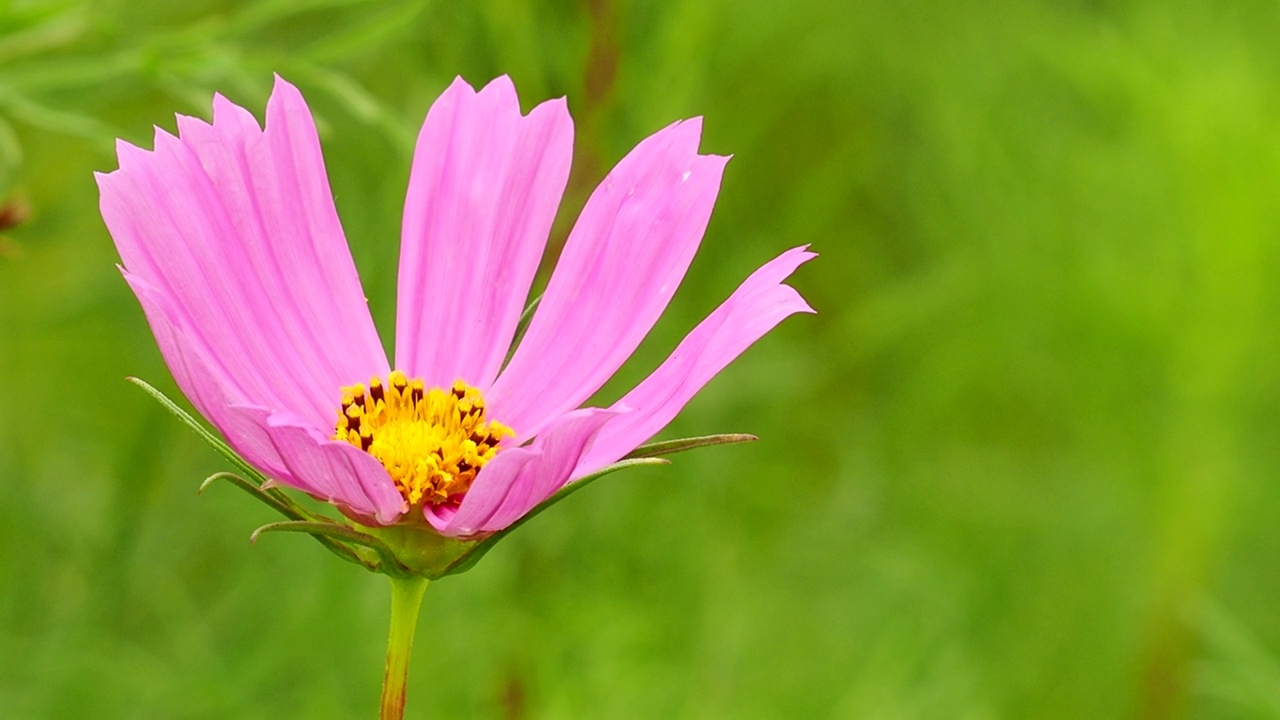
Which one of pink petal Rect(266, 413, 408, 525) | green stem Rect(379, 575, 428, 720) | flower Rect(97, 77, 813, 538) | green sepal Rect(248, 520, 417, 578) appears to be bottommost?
green stem Rect(379, 575, 428, 720)

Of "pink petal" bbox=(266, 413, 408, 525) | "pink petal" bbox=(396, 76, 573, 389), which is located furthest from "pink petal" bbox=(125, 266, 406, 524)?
"pink petal" bbox=(396, 76, 573, 389)

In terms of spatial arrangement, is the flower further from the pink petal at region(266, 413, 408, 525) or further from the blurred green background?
the blurred green background

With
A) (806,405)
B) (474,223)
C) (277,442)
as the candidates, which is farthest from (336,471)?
(806,405)

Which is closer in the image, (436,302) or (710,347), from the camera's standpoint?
(710,347)

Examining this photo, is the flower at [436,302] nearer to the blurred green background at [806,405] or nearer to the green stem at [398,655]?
the green stem at [398,655]

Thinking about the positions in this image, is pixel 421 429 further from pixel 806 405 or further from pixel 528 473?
pixel 806 405

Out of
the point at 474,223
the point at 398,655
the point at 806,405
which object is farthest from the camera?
the point at 806,405

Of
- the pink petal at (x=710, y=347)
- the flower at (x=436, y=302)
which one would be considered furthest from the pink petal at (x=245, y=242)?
the pink petal at (x=710, y=347)

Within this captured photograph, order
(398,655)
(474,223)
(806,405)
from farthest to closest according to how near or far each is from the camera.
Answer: (806,405) < (474,223) < (398,655)
